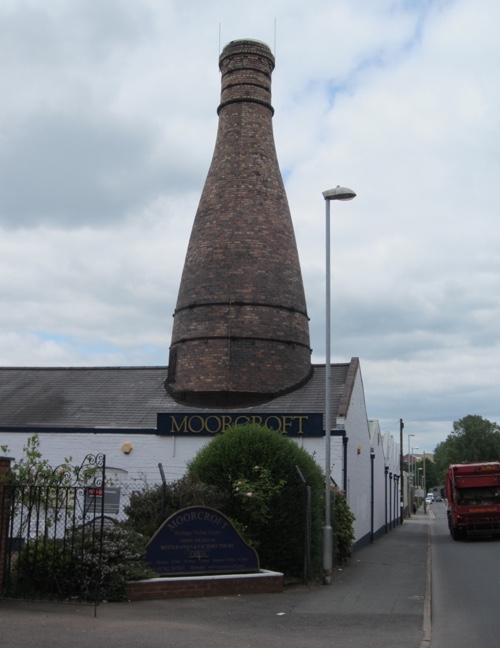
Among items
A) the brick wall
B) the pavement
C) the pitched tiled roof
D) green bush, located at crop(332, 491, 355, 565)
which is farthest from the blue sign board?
the pitched tiled roof

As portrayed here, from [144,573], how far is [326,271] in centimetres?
751

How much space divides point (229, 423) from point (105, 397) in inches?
225

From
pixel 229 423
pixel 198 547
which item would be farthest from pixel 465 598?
pixel 229 423

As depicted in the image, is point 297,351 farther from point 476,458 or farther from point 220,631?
point 476,458

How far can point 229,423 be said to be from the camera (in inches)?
848

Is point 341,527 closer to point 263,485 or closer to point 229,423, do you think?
point 263,485

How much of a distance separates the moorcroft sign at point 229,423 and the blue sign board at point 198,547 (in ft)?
24.9

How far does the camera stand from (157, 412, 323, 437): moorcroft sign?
21.0 metres

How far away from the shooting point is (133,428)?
2253 centimetres

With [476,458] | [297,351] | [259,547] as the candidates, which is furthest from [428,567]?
[476,458]

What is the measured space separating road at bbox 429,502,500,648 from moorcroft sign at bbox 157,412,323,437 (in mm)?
5070

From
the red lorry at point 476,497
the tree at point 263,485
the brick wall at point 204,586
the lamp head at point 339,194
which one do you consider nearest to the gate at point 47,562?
the brick wall at point 204,586

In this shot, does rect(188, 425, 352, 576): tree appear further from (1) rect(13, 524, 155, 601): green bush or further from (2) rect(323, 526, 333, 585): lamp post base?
(1) rect(13, 524, 155, 601): green bush

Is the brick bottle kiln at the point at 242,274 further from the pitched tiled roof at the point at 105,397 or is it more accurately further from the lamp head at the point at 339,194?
the lamp head at the point at 339,194
